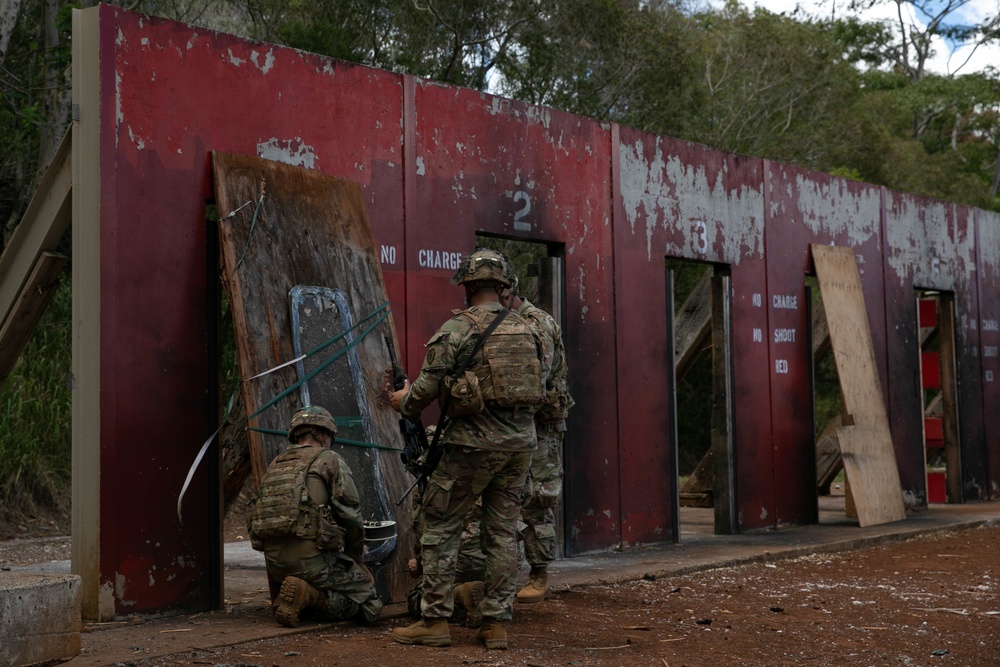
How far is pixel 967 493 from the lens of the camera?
13.9 meters

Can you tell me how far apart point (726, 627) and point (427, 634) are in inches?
66.8

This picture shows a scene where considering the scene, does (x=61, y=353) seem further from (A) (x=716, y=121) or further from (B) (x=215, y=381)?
(A) (x=716, y=121)

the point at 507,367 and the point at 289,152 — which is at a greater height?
the point at 289,152

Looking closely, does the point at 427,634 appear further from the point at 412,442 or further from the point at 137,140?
the point at 137,140

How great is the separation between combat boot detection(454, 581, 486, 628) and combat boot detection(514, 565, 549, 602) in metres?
0.77

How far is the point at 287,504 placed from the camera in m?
5.73

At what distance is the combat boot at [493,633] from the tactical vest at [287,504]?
923 mm

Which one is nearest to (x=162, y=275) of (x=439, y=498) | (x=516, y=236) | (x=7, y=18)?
(x=439, y=498)

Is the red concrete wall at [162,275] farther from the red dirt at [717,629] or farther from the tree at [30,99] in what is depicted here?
the tree at [30,99]

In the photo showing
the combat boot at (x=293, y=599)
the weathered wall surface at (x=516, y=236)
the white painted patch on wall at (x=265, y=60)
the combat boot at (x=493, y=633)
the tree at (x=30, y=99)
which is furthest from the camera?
the tree at (x=30, y=99)

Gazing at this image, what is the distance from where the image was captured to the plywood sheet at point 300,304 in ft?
20.7

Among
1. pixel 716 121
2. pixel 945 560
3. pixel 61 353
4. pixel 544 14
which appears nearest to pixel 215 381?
pixel 945 560

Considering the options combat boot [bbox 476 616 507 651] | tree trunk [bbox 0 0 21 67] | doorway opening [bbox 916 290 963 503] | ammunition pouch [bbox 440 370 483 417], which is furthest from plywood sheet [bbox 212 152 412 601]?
doorway opening [bbox 916 290 963 503]

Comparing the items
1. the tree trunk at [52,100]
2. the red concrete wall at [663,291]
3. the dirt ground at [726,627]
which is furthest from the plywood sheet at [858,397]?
the tree trunk at [52,100]
